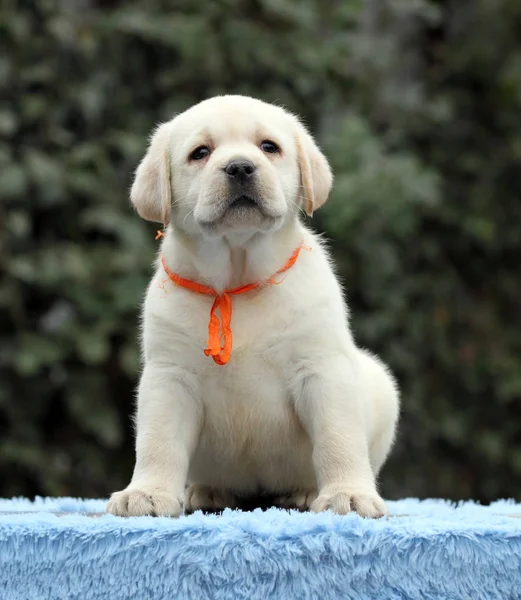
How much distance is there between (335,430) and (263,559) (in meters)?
0.54

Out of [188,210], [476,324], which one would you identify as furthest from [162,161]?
[476,324]

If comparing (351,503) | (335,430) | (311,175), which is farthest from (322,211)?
(351,503)

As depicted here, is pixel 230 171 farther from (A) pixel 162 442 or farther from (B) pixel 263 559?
(B) pixel 263 559

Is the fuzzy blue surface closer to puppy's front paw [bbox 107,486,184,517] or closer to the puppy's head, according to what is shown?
puppy's front paw [bbox 107,486,184,517]

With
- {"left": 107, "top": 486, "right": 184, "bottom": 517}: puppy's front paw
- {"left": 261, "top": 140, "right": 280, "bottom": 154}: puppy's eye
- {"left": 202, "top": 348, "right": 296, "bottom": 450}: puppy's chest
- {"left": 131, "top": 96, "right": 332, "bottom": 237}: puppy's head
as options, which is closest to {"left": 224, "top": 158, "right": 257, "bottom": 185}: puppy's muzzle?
{"left": 131, "top": 96, "right": 332, "bottom": 237}: puppy's head

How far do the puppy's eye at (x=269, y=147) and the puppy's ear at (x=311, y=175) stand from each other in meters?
0.11

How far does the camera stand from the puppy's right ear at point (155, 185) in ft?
8.59

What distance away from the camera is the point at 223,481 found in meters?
2.73

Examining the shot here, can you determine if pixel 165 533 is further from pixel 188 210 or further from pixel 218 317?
pixel 188 210

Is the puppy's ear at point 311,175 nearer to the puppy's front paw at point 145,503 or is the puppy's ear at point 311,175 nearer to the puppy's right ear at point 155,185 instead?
the puppy's right ear at point 155,185

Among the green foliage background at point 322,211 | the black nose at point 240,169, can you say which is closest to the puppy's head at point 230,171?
the black nose at point 240,169

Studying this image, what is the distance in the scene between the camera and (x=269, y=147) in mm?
2619

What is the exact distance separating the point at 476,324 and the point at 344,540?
4.70m

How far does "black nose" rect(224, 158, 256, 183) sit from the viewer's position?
2.44 m
